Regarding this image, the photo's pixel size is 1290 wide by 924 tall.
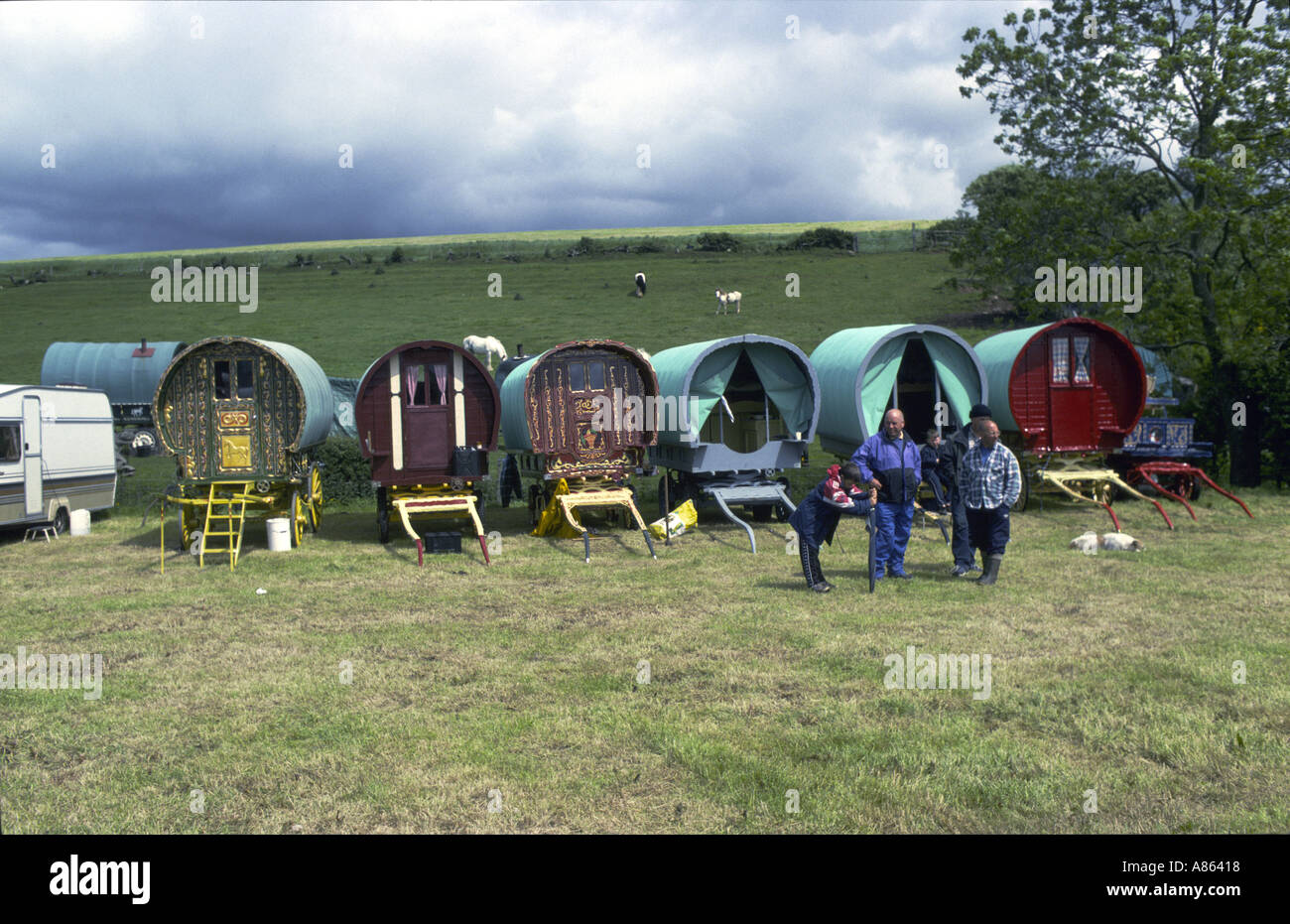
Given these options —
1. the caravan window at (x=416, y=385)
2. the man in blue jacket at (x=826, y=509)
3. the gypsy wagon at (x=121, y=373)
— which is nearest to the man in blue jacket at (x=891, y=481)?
the man in blue jacket at (x=826, y=509)

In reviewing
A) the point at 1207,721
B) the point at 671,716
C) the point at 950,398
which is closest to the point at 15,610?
the point at 671,716

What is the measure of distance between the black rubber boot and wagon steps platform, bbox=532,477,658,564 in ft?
17.2

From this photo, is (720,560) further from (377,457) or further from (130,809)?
(130,809)

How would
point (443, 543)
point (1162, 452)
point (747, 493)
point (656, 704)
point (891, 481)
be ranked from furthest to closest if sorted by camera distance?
point (1162, 452)
point (747, 493)
point (443, 543)
point (891, 481)
point (656, 704)

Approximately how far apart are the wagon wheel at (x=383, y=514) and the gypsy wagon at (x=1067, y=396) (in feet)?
37.4

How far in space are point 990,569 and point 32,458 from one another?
51.7 feet

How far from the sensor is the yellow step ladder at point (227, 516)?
13734 millimetres

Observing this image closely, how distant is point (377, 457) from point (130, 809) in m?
10.6

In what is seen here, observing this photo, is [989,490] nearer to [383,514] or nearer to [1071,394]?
[1071,394]

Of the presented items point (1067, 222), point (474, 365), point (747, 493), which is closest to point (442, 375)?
point (474, 365)

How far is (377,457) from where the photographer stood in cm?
1560

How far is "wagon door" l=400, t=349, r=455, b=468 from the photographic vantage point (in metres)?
15.6

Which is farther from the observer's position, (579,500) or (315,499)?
(315,499)

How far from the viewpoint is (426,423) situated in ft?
51.5
